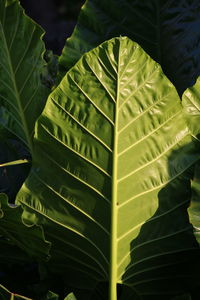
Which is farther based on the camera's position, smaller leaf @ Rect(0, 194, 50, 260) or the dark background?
the dark background

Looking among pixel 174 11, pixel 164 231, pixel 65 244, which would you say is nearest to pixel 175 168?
pixel 164 231

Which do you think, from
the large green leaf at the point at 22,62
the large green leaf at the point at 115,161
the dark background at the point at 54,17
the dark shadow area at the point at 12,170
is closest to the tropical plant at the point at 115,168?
the large green leaf at the point at 115,161

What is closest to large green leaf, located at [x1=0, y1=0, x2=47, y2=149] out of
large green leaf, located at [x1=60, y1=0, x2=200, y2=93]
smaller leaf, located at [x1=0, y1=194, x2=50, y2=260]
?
large green leaf, located at [x1=60, y1=0, x2=200, y2=93]

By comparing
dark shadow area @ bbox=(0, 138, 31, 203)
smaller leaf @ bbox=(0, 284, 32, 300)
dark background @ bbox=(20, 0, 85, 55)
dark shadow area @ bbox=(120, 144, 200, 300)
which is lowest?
smaller leaf @ bbox=(0, 284, 32, 300)

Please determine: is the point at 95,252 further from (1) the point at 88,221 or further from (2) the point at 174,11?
(2) the point at 174,11

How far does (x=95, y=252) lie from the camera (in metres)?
1.00

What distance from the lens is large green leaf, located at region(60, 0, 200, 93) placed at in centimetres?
115

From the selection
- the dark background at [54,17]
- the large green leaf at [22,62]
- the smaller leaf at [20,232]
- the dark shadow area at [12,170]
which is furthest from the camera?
the dark background at [54,17]

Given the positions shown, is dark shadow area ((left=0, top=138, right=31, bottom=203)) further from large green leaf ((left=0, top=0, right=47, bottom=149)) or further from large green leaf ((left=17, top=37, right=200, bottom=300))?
large green leaf ((left=17, top=37, right=200, bottom=300))

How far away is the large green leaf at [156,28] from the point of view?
3.77 feet

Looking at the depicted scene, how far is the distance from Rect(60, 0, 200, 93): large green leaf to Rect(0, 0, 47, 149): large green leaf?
8 cm

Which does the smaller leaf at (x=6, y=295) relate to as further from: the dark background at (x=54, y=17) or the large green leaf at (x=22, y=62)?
the dark background at (x=54, y=17)

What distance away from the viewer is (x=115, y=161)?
0.97m

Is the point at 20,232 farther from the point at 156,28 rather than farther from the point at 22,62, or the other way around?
the point at 156,28
